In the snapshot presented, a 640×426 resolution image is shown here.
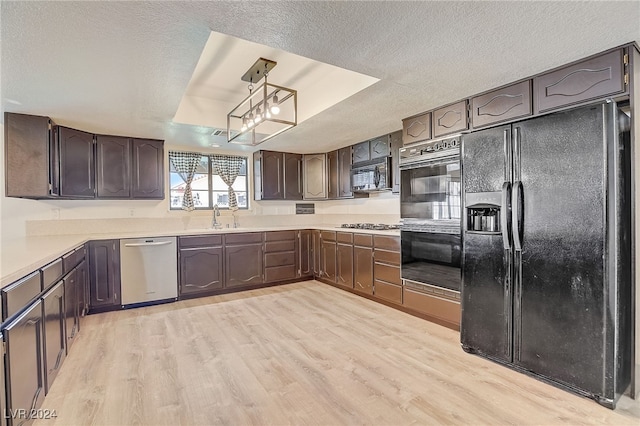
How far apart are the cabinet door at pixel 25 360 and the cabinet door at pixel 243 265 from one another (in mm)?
2707

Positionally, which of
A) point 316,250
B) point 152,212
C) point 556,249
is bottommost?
point 316,250

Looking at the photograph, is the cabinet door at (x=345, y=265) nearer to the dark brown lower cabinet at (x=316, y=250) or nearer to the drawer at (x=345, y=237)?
the drawer at (x=345, y=237)

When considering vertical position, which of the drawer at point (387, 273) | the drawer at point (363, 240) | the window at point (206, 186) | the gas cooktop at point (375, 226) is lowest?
the drawer at point (387, 273)

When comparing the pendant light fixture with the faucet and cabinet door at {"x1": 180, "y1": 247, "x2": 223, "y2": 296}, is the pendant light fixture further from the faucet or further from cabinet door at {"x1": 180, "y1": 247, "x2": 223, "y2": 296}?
cabinet door at {"x1": 180, "y1": 247, "x2": 223, "y2": 296}

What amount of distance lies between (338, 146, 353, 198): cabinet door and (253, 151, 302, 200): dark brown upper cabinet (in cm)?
78

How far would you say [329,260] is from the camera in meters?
4.89

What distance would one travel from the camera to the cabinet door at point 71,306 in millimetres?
2535

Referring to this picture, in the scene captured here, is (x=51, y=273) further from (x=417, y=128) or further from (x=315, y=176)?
(x=315, y=176)

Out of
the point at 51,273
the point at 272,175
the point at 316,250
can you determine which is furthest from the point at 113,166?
the point at 316,250

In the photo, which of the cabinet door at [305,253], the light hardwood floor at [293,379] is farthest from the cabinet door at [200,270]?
the cabinet door at [305,253]

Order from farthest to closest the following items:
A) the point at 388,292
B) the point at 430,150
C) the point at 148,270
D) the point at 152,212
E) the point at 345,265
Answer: the point at 152,212, the point at 345,265, the point at 148,270, the point at 388,292, the point at 430,150

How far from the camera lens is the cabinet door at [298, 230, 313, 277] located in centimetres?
519

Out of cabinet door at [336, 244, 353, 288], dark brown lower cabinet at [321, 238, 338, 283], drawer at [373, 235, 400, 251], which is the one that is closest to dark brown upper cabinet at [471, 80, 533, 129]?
drawer at [373, 235, 400, 251]

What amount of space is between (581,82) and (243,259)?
417 cm
